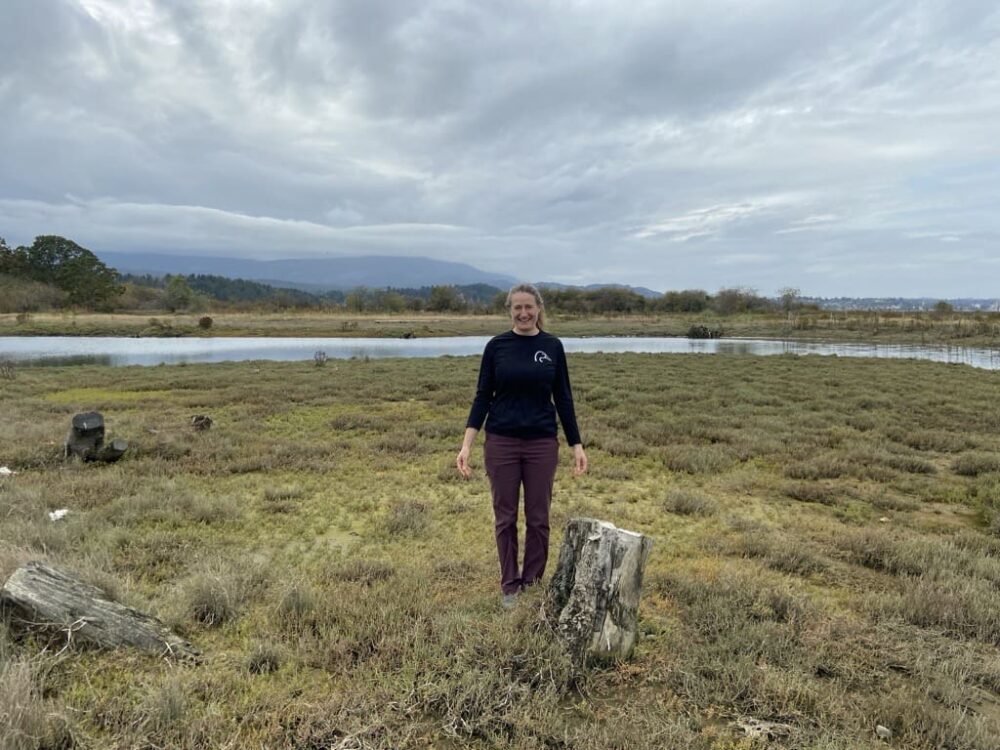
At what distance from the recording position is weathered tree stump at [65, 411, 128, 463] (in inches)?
334

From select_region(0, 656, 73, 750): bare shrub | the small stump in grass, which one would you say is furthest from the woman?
the small stump in grass

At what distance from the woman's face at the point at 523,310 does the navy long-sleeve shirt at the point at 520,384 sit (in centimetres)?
11

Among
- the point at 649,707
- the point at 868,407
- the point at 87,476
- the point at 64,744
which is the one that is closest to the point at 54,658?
the point at 64,744

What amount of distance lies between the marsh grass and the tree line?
53236 mm

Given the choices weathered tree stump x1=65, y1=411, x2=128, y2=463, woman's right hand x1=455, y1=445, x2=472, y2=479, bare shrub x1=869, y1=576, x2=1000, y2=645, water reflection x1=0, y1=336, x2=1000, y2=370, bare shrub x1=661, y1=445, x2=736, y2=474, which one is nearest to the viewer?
bare shrub x1=869, y1=576, x2=1000, y2=645

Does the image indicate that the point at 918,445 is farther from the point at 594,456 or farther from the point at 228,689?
the point at 228,689

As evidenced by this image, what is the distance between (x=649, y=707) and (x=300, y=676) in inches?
81.8

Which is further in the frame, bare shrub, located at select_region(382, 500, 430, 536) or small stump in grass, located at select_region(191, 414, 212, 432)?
small stump in grass, located at select_region(191, 414, 212, 432)

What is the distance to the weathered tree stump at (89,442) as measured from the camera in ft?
27.8

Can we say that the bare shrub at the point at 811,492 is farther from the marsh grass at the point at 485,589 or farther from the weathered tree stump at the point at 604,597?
the weathered tree stump at the point at 604,597

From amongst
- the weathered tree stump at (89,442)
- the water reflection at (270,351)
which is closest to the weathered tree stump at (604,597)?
the weathered tree stump at (89,442)

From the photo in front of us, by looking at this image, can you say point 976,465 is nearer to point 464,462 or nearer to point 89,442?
point 464,462

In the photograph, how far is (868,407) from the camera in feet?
47.2

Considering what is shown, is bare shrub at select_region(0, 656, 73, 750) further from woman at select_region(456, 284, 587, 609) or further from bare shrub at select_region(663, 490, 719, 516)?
bare shrub at select_region(663, 490, 719, 516)
